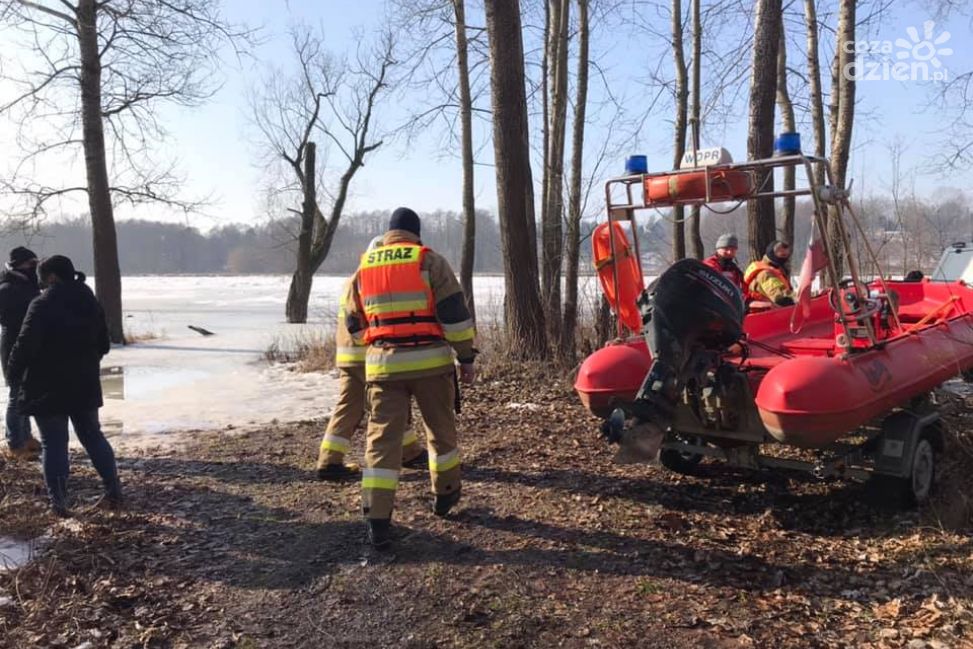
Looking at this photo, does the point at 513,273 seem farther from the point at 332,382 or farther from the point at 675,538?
the point at 675,538

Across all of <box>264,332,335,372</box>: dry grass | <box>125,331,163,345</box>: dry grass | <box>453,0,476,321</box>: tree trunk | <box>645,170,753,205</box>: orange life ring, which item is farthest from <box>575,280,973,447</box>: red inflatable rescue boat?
<box>125,331,163,345</box>: dry grass

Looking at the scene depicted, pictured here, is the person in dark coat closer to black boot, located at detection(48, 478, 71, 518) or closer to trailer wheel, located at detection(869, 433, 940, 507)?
black boot, located at detection(48, 478, 71, 518)

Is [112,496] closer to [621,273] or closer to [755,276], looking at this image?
[621,273]

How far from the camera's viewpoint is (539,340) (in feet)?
30.5

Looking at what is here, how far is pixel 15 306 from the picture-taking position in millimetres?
5797

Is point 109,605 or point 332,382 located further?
point 332,382

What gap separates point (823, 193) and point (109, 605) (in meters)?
4.06

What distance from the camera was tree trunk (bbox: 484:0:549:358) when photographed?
904 cm

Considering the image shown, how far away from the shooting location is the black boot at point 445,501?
171 inches

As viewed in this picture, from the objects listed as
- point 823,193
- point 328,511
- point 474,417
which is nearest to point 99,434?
point 328,511

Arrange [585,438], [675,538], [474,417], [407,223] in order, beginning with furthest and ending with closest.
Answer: [474,417]
[585,438]
[407,223]
[675,538]

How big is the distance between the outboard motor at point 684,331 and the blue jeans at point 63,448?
3369mm

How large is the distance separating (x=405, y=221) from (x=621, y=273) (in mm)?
2070

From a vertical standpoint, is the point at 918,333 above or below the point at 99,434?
above
